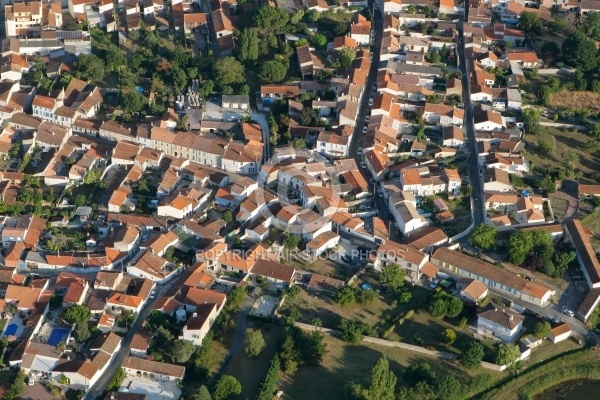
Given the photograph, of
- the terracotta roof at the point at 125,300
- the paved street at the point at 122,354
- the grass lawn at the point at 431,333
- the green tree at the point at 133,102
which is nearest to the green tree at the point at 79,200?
the paved street at the point at 122,354

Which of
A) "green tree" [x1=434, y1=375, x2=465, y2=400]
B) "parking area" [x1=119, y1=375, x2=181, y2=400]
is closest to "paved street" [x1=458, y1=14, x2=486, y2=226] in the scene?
"green tree" [x1=434, y1=375, x2=465, y2=400]

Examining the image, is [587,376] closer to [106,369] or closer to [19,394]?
[106,369]

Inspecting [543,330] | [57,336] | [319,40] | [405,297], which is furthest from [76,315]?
[319,40]

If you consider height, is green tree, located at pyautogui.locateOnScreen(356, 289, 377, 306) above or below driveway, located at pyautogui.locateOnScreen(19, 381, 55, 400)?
above

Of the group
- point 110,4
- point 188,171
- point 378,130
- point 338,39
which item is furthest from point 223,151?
point 110,4

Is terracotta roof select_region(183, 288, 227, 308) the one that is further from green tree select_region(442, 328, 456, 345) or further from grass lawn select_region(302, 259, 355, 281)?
green tree select_region(442, 328, 456, 345)
